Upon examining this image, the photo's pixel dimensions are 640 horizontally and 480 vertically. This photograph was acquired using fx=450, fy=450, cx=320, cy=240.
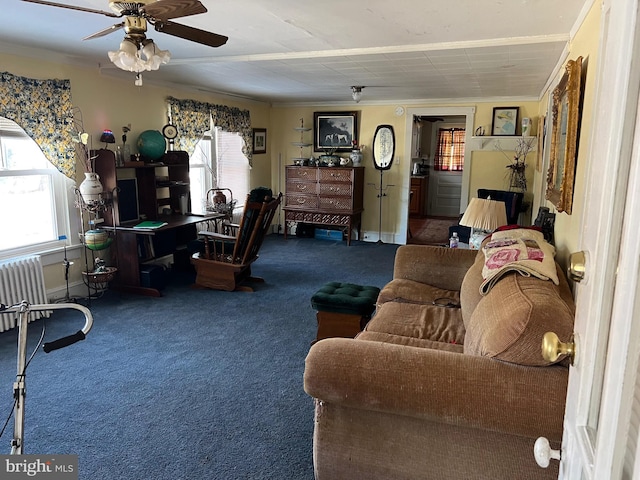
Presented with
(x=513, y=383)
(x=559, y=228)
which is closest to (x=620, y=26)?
(x=513, y=383)

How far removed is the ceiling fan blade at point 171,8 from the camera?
6.23 ft

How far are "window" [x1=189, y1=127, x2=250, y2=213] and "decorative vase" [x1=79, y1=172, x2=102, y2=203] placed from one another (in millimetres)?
1846

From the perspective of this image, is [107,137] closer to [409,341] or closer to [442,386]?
[409,341]

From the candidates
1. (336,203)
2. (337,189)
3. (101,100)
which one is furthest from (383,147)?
(101,100)

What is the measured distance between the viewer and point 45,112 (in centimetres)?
382

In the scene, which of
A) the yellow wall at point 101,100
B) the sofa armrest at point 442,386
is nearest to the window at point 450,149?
the yellow wall at point 101,100

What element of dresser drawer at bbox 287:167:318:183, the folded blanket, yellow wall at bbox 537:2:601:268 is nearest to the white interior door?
the folded blanket

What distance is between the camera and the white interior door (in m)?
0.61

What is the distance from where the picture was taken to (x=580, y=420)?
794 mm

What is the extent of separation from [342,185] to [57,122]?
3.87 metres

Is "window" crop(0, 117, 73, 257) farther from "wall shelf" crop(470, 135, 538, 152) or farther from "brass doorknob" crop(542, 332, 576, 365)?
"wall shelf" crop(470, 135, 538, 152)

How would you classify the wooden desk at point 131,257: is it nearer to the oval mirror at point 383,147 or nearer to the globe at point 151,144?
the globe at point 151,144

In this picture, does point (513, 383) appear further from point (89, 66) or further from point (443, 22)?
point (89, 66)

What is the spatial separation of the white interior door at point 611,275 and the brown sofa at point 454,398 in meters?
0.68
